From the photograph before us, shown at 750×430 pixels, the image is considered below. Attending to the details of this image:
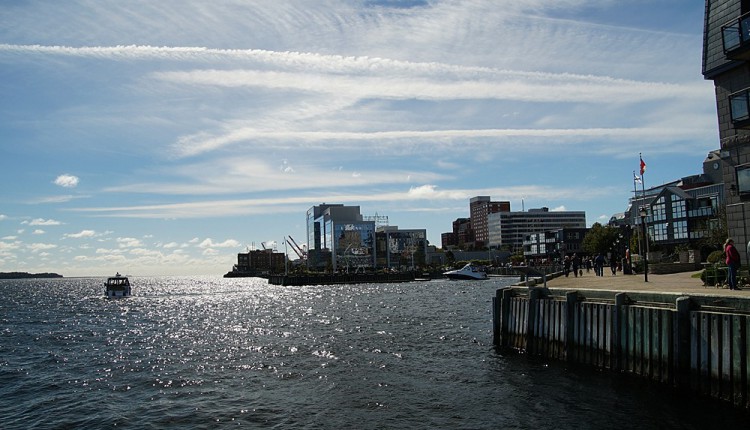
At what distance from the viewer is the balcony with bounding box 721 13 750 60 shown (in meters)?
28.8

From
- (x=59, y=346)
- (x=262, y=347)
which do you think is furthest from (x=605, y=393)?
(x=59, y=346)

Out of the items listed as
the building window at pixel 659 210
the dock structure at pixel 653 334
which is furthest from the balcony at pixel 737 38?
the building window at pixel 659 210

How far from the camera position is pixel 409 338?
38.7m

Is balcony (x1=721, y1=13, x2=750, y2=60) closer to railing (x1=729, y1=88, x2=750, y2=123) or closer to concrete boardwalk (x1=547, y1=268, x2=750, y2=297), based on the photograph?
railing (x1=729, y1=88, x2=750, y2=123)

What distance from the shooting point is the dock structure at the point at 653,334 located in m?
18.1

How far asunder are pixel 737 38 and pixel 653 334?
17305mm

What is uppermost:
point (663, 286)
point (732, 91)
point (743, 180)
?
point (732, 91)

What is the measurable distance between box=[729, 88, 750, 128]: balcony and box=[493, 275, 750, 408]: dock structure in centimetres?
1119

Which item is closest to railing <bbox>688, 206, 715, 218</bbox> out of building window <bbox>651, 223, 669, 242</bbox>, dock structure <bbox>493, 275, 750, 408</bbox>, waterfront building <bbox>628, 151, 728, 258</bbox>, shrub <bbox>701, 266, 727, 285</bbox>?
waterfront building <bbox>628, 151, 728, 258</bbox>

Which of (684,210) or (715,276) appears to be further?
(684,210)

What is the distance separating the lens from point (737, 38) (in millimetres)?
29484

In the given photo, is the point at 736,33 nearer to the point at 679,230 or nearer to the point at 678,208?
the point at 679,230

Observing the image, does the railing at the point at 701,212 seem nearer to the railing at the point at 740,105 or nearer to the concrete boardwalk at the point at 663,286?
the concrete boardwalk at the point at 663,286

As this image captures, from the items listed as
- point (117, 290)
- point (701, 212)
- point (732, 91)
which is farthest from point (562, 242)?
point (732, 91)
